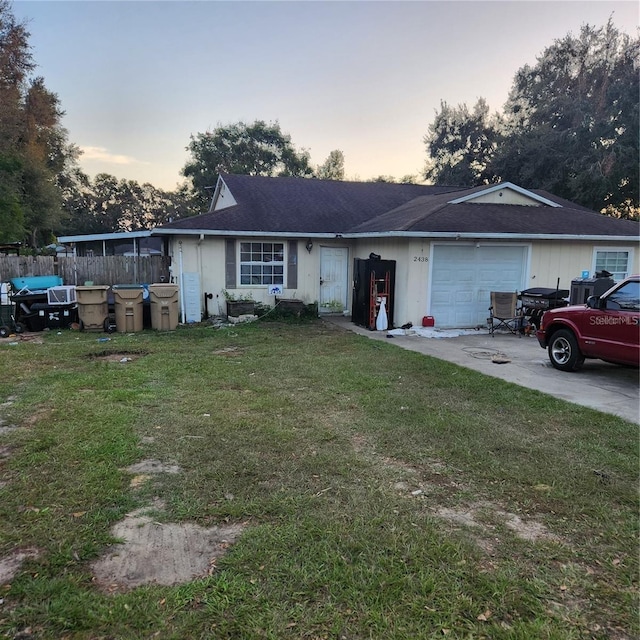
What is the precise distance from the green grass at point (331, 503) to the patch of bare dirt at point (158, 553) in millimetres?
79

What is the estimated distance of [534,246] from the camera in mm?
11852

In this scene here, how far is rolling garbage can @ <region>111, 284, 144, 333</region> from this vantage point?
10625mm

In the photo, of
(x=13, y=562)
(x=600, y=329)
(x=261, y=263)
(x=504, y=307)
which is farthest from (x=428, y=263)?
(x=13, y=562)

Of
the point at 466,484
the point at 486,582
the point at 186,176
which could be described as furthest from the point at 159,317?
the point at 186,176

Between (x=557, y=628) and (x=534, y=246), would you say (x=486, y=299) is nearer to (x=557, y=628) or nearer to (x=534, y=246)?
(x=534, y=246)

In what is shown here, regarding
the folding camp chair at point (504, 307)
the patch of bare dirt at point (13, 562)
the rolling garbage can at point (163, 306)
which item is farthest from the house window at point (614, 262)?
the patch of bare dirt at point (13, 562)

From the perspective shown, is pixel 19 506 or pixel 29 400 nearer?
pixel 19 506

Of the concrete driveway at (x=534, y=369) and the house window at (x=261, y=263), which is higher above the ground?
the house window at (x=261, y=263)

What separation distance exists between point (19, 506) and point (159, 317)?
8.14m

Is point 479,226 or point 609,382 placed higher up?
point 479,226

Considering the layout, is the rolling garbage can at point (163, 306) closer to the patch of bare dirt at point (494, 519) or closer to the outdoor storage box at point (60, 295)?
the outdoor storage box at point (60, 295)

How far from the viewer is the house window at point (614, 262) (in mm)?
12540

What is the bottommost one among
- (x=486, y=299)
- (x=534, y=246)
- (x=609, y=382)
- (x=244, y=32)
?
(x=609, y=382)

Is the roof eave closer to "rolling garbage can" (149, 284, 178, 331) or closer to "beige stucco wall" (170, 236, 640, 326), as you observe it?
"beige stucco wall" (170, 236, 640, 326)
